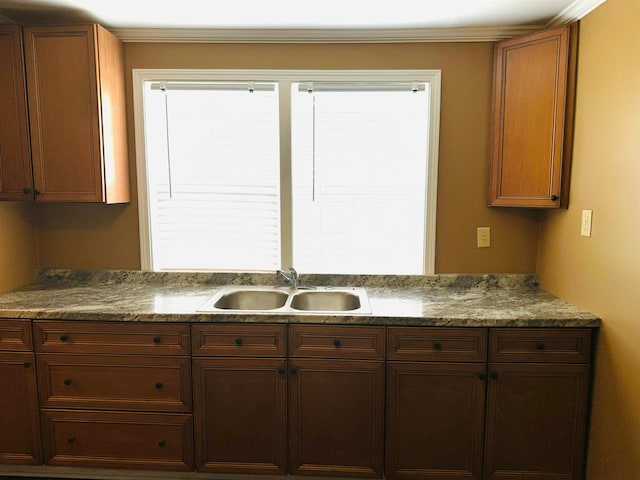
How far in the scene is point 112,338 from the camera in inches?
72.7

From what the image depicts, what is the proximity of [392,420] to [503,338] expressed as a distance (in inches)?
25.5

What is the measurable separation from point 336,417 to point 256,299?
2.67 ft

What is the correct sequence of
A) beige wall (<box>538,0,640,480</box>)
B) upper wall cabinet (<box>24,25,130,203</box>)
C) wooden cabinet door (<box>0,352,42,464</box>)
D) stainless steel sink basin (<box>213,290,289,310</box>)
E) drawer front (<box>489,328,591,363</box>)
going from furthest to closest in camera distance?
stainless steel sink basin (<box>213,290,289,310</box>)
upper wall cabinet (<box>24,25,130,203</box>)
wooden cabinet door (<box>0,352,42,464</box>)
drawer front (<box>489,328,591,363</box>)
beige wall (<box>538,0,640,480</box>)

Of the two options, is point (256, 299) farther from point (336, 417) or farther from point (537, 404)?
point (537, 404)

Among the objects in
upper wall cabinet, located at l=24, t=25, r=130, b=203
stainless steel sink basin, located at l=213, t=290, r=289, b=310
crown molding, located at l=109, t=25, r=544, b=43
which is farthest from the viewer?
stainless steel sink basin, located at l=213, t=290, r=289, b=310

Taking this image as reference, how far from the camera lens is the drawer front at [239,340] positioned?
1820 millimetres

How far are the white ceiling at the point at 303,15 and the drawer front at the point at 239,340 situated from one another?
1.57m

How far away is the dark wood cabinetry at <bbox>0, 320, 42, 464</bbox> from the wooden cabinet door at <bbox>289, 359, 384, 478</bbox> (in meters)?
1.28

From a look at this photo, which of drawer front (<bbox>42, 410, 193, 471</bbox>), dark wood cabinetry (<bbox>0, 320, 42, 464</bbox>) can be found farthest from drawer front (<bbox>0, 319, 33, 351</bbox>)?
drawer front (<bbox>42, 410, 193, 471</bbox>)

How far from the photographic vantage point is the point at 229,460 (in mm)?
1892

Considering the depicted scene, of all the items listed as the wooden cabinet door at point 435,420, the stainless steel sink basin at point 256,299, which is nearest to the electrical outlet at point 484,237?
the wooden cabinet door at point 435,420

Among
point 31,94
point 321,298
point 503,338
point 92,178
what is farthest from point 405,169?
point 31,94

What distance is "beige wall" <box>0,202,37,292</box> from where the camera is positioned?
2.17 m

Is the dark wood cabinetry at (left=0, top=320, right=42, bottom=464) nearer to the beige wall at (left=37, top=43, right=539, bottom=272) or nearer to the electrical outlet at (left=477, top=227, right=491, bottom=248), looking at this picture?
the beige wall at (left=37, top=43, right=539, bottom=272)
